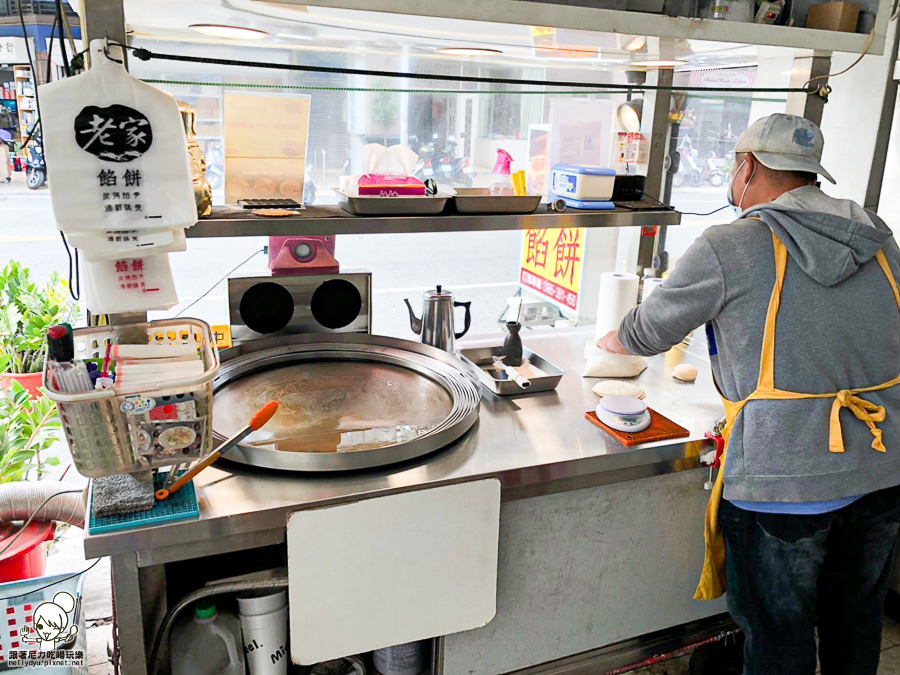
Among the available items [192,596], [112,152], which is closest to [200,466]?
[192,596]

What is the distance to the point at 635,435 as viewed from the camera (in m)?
1.75

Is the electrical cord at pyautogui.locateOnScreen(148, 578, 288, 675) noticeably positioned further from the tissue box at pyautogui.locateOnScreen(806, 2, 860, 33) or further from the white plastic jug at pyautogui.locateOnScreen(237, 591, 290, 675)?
the tissue box at pyautogui.locateOnScreen(806, 2, 860, 33)

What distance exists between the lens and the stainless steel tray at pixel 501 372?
1.96 meters

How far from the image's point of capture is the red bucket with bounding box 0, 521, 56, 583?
1867 millimetres

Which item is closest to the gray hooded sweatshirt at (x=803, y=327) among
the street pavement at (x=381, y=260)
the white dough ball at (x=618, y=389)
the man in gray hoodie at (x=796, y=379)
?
the man in gray hoodie at (x=796, y=379)

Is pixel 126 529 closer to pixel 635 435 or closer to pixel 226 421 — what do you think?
pixel 226 421

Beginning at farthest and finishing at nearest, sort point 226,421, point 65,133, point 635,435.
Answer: point 635,435 → point 226,421 → point 65,133

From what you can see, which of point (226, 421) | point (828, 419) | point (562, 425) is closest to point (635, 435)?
Result: point (562, 425)

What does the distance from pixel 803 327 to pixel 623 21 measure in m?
0.80

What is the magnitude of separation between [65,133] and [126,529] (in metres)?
0.71

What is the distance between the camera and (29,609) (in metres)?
1.68

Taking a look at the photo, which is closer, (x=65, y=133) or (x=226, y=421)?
(x=65, y=133)

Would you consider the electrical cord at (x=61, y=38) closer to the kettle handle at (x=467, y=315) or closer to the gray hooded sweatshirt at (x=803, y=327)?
the kettle handle at (x=467, y=315)

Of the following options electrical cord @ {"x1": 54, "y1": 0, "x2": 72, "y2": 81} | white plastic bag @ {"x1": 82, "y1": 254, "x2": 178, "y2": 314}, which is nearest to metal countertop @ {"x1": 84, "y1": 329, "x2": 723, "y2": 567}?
white plastic bag @ {"x1": 82, "y1": 254, "x2": 178, "y2": 314}
